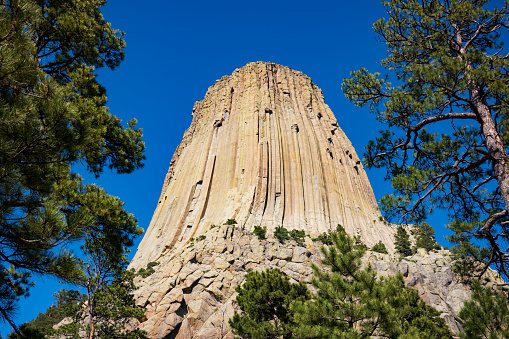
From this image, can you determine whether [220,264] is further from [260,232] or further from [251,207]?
[251,207]

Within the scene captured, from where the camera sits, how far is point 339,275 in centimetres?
1056

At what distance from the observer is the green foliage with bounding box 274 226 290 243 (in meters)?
40.2

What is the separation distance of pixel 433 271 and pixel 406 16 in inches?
1210

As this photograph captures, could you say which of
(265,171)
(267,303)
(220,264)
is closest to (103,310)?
(267,303)

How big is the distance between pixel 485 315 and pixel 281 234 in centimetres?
3396

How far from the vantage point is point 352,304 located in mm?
10305

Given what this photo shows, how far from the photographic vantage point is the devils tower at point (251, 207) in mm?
30891

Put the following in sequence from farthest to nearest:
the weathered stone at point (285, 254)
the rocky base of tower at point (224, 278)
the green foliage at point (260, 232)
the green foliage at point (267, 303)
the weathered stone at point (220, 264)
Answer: the green foliage at point (260, 232)
the weathered stone at point (285, 254)
the weathered stone at point (220, 264)
the rocky base of tower at point (224, 278)
the green foliage at point (267, 303)

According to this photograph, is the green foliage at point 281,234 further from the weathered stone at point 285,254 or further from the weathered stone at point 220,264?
the weathered stone at point 220,264

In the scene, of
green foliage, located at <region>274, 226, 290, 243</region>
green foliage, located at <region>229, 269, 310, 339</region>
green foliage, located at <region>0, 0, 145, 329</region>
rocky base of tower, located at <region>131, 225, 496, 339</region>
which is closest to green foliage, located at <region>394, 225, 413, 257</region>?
rocky base of tower, located at <region>131, 225, 496, 339</region>

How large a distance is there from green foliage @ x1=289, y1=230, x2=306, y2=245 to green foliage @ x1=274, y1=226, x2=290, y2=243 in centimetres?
60

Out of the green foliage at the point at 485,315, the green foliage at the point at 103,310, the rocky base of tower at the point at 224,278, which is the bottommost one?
the green foliage at the point at 485,315

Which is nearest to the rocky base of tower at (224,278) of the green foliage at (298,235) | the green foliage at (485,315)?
the green foliage at (298,235)

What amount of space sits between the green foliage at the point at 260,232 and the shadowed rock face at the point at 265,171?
169cm
